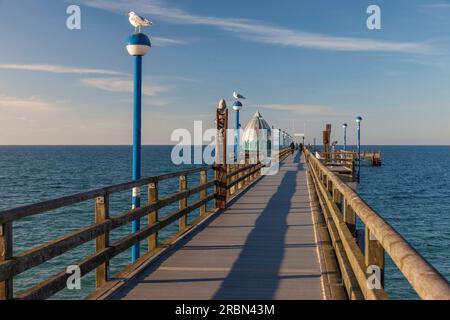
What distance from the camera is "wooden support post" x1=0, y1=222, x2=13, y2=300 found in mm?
3688

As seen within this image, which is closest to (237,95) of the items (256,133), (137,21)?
(137,21)

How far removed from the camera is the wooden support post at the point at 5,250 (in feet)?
12.1

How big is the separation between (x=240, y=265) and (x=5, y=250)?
3.62 metres

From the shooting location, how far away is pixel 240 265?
21.8ft

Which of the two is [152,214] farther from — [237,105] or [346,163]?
[346,163]

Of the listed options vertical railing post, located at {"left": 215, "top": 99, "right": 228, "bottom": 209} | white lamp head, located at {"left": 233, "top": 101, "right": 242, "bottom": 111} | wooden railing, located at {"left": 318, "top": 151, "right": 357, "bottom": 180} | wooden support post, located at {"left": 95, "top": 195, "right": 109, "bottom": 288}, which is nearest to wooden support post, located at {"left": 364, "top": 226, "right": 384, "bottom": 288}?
wooden support post, located at {"left": 95, "top": 195, "right": 109, "bottom": 288}

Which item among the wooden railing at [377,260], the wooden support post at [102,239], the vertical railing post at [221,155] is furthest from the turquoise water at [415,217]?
the wooden support post at [102,239]

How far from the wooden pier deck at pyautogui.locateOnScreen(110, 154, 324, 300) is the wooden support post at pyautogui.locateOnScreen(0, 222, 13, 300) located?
1.48m

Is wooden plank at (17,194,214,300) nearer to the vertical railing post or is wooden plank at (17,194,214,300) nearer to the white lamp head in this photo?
the vertical railing post

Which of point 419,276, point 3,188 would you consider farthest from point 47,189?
point 419,276

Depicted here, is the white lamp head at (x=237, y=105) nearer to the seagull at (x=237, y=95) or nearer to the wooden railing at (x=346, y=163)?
the seagull at (x=237, y=95)

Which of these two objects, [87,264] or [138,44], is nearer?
[87,264]
